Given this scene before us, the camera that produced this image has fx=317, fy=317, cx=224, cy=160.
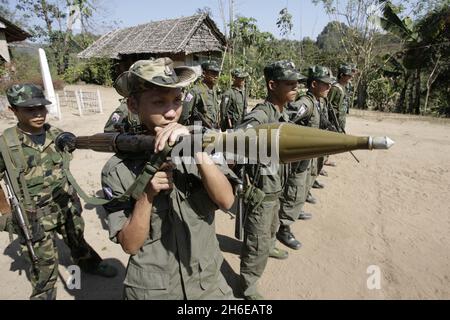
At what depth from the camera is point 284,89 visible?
3.03m

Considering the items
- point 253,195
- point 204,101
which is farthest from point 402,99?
point 253,195

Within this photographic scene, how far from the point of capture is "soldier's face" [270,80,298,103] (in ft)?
9.83

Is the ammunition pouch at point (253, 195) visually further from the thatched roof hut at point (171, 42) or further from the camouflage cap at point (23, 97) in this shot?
the thatched roof hut at point (171, 42)

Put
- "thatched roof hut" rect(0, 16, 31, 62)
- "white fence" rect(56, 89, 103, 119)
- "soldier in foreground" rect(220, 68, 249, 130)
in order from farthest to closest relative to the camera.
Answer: "thatched roof hut" rect(0, 16, 31, 62) < "white fence" rect(56, 89, 103, 119) < "soldier in foreground" rect(220, 68, 249, 130)

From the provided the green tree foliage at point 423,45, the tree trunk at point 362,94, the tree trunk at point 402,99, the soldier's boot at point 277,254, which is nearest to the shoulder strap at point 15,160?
the soldier's boot at point 277,254

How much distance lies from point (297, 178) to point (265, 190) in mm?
1229

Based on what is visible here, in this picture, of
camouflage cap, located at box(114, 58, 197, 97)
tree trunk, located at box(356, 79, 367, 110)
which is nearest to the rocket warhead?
camouflage cap, located at box(114, 58, 197, 97)

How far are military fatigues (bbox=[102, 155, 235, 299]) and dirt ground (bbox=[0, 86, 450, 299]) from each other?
1.95 meters

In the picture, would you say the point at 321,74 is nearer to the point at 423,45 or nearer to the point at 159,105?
the point at 159,105

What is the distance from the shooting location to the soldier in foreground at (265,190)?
2941 millimetres

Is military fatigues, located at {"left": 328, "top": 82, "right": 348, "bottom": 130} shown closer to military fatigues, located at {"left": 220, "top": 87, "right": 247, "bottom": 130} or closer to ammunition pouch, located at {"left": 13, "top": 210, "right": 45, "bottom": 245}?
military fatigues, located at {"left": 220, "top": 87, "right": 247, "bottom": 130}

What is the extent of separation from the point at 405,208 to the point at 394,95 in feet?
48.5

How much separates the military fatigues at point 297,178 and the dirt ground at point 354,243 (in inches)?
18.9
